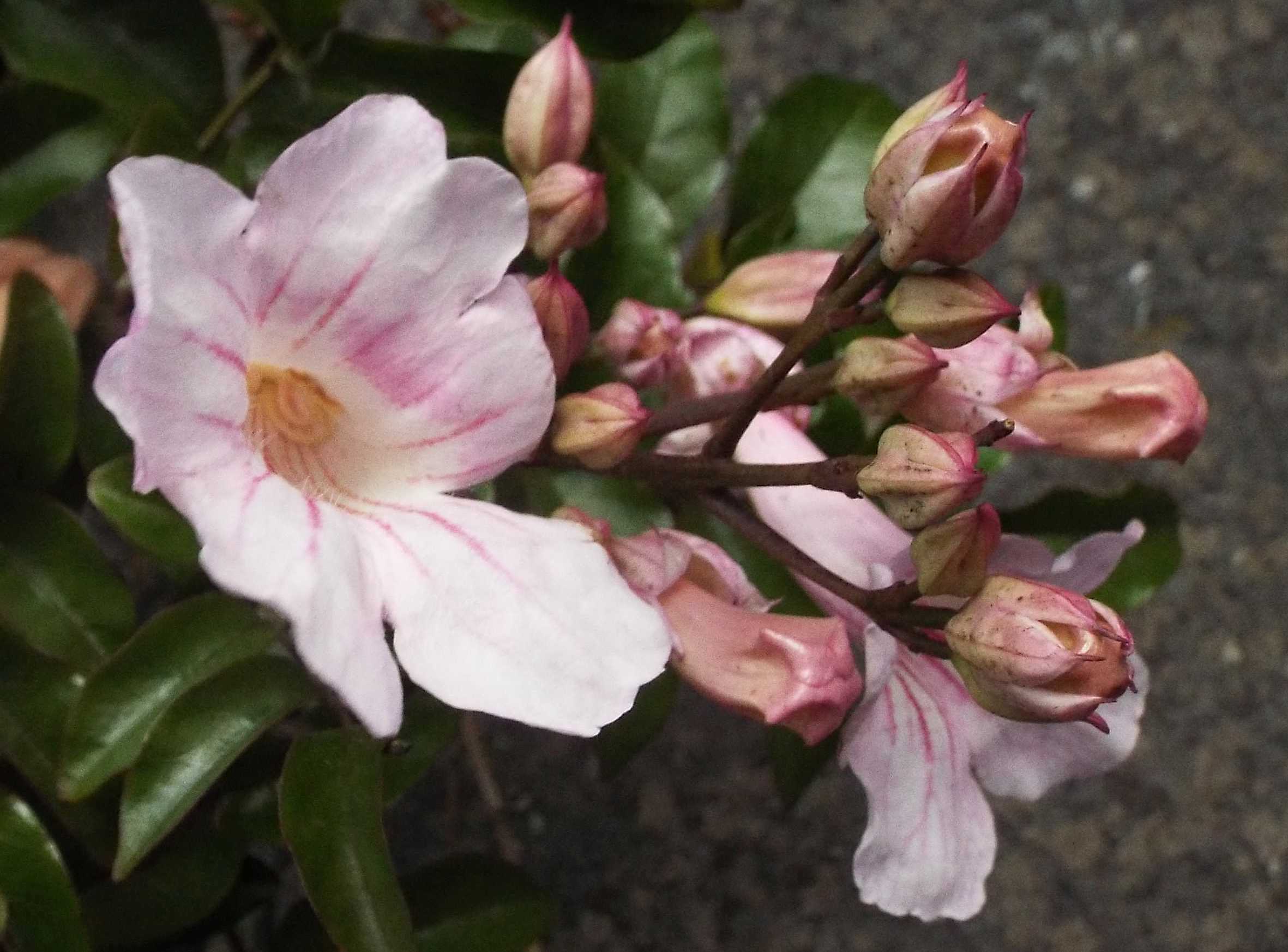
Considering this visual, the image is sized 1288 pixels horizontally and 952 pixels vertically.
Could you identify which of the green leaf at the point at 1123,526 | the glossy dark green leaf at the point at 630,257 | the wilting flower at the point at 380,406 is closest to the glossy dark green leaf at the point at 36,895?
the wilting flower at the point at 380,406

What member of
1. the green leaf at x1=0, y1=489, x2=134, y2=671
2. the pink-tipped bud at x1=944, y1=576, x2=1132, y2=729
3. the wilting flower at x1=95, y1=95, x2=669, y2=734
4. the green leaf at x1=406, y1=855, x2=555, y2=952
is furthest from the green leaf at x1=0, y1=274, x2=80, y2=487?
the pink-tipped bud at x1=944, y1=576, x2=1132, y2=729

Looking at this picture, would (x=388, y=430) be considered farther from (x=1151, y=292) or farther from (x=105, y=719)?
(x=1151, y=292)

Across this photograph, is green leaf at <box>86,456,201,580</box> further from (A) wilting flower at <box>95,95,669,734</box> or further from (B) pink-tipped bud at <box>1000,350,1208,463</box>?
(B) pink-tipped bud at <box>1000,350,1208,463</box>

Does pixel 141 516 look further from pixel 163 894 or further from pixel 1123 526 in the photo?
pixel 1123 526

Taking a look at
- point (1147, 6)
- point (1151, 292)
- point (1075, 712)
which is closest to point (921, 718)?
point (1075, 712)

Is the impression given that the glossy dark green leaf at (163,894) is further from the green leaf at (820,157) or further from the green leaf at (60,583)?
the green leaf at (820,157)
